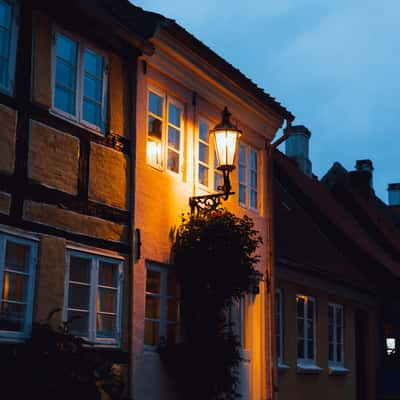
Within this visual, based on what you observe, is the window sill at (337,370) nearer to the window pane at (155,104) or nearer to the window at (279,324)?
the window at (279,324)

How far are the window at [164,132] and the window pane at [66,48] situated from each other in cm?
157

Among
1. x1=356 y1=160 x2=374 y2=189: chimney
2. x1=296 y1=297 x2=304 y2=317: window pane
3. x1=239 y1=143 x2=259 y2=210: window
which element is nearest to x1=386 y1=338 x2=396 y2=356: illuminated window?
x1=296 y1=297 x2=304 y2=317: window pane

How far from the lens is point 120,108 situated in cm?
1110

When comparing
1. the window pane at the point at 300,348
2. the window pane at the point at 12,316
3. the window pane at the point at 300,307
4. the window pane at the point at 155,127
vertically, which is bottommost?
the window pane at the point at 12,316

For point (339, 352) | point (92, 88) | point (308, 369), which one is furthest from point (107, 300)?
point (339, 352)

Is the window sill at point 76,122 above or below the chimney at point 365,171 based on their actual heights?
below

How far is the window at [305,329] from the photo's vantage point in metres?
16.8

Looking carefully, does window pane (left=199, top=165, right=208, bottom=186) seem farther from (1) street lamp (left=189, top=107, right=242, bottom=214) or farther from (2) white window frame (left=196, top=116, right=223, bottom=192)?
(1) street lamp (left=189, top=107, right=242, bottom=214)

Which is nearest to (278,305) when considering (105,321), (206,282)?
(206,282)

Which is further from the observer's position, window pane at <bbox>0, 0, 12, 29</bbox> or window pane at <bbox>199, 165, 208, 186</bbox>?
window pane at <bbox>199, 165, 208, 186</bbox>

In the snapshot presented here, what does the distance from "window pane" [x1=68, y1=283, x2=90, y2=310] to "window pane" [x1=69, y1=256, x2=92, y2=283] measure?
8 cm

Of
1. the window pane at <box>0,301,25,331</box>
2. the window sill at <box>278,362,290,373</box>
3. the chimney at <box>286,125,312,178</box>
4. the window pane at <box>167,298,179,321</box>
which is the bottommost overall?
the window sill at <box>278,362,290,373</box>

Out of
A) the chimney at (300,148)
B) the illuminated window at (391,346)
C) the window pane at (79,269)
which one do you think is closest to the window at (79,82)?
the window pane at (79,269)

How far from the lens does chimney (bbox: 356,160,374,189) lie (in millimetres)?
27381
